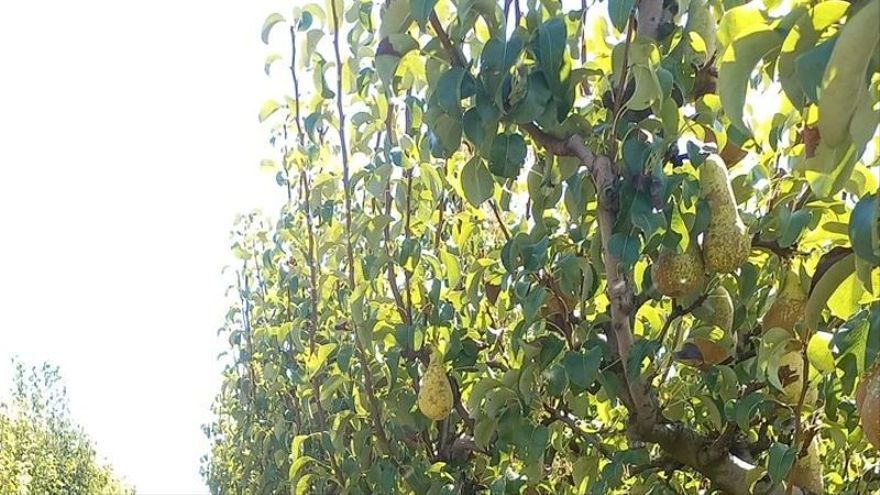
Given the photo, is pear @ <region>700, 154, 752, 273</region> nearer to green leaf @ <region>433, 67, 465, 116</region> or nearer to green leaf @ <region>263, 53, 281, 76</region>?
green leaf @ <region>433, 67, 465, 116</region>

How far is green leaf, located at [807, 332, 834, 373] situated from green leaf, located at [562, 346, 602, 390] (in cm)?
32

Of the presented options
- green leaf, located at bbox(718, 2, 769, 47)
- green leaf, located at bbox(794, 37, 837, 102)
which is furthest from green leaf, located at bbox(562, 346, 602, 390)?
green leaf, located at bbox(794, 37, 837, 102)

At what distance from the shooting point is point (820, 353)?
1.06 m

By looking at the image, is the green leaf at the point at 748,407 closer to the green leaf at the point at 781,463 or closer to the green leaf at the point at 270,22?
the green leaf at the point at 781,463

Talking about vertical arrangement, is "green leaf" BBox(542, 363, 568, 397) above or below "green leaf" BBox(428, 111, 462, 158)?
below

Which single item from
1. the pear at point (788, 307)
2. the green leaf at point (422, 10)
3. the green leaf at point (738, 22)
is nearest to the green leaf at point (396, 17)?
the green leaf at point (422, 10)

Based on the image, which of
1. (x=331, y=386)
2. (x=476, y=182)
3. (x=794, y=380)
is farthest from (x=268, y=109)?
(x=794, y=380)

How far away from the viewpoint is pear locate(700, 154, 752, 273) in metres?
1.16

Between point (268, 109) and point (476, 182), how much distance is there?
929 millimetres

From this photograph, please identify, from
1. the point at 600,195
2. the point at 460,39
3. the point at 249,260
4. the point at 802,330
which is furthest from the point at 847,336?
the point at 249,260

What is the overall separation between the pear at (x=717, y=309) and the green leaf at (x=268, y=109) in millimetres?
1084

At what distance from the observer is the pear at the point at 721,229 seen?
3.79 feet

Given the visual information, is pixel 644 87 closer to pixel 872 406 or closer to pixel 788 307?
pixel 788 307

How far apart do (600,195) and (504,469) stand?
84cm
